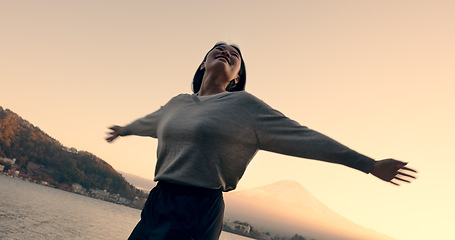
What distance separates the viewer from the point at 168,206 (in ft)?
4.90

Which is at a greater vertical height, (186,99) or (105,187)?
(186,99)

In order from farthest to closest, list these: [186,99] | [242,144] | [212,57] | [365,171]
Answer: [212,57], [186,99], [242,144], [365,171]

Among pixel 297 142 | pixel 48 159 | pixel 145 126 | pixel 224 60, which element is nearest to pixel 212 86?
pixel 224 60

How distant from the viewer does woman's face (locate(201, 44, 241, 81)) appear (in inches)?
78.8

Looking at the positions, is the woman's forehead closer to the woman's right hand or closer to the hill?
the woman's right hand

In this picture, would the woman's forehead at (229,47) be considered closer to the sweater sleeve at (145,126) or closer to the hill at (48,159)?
the sweater sleeve at (145,126)

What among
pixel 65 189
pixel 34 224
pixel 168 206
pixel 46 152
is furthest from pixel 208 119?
pixel 65 189

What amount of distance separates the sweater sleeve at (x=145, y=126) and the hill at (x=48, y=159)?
116 m

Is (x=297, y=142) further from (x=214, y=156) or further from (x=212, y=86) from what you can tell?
(x=212, y=86)

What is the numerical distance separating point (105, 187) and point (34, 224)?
6428cm

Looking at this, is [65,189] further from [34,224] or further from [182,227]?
[182,227]

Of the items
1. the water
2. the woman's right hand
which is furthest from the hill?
the woman's right hand

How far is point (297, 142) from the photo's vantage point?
147 centimetres

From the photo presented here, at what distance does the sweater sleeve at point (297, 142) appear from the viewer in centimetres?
140
